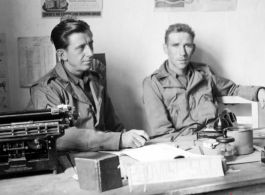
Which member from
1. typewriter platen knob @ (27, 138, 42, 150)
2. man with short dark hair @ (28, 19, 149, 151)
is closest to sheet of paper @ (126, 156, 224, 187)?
typewriter platen knob @ (27, 138, 42, 150)

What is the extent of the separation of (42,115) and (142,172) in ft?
1.70

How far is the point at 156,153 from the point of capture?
173 centimetres

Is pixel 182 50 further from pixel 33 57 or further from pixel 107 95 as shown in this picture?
pixel 33 57

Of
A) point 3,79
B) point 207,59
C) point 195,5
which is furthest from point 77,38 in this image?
point 207,59

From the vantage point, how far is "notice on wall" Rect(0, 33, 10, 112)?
2812 millimetres

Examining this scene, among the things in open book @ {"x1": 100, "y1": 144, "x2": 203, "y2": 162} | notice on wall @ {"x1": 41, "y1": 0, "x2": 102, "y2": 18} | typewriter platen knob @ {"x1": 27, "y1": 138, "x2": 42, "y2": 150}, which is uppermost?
notice on wall @ {"x1": 41, "y1": 0, "x2": 102, "y2": 18}

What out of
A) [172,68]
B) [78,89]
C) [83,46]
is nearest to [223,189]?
[78,89]

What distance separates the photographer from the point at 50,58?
2.92m

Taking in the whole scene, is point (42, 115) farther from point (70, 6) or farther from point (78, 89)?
point (70, 6)

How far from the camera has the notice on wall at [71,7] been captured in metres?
2.87

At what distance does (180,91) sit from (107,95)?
0.61 meters

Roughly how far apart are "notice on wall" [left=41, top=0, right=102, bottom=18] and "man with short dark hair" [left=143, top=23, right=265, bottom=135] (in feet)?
2.17

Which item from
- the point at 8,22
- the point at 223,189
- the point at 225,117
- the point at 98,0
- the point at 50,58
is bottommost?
the point at 223,189

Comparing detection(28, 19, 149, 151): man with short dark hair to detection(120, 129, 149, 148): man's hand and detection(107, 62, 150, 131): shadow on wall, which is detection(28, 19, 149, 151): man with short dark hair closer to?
detection(120, 129, 149, 148): man's hand
